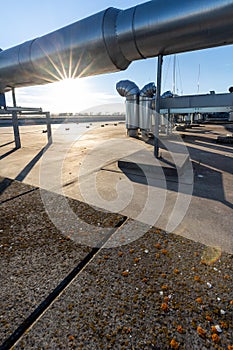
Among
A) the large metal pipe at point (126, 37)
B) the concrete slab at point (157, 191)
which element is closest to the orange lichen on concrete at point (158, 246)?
the concrete slab at point (157, 191)

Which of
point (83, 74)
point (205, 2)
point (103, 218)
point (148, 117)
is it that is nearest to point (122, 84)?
point (148, 117)

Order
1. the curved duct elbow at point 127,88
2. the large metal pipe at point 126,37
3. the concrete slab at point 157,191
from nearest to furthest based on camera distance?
the concrete slab at point 157,191, the large metal pipe at point 126,37, the curved duct elbow at point 127,88

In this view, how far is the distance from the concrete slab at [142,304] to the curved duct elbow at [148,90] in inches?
395

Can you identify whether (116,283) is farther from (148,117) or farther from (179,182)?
(148,117)

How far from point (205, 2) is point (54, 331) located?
420 cm

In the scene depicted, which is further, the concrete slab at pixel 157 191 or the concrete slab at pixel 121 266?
the concrete slab at pixel 157 191

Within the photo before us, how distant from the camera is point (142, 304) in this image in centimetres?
137

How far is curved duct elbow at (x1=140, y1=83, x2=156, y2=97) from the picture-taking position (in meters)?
10.3

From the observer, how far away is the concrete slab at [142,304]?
1.15m

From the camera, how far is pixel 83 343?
1129 mm

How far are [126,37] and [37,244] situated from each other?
3666 mm

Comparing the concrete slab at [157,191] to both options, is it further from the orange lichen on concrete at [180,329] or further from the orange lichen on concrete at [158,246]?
the orange lichen on concrete at [180,329]

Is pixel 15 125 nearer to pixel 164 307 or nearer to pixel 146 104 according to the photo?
Answer: pixel 146 104

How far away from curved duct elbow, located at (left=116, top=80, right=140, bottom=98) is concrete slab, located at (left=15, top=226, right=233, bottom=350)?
10123 mm
